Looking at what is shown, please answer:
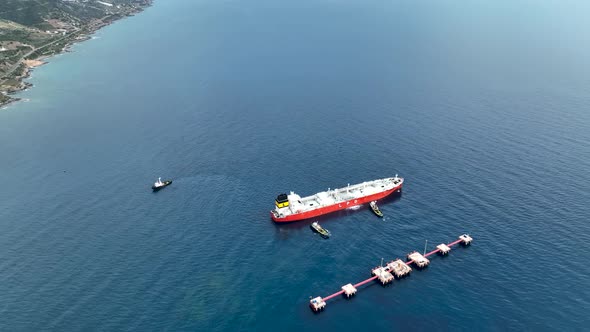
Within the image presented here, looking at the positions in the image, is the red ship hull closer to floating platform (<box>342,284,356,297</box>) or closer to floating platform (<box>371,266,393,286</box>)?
floating platform (<box>371,266,393,286</box>)

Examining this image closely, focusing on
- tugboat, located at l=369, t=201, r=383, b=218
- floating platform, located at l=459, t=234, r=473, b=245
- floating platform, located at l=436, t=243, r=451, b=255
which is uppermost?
floating platform, located at l=459, t=234, r=473, b=245

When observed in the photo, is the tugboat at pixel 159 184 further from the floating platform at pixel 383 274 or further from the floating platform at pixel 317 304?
the floating platform at pixel 383 274

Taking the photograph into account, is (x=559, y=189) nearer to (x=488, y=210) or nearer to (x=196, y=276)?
(x=488, y=210)

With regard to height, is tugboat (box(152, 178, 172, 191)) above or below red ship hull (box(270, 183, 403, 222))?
below

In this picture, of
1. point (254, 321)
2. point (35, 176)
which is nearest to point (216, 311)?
Answer: point (254, 321)

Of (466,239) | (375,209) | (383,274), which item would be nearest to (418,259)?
(383,274)

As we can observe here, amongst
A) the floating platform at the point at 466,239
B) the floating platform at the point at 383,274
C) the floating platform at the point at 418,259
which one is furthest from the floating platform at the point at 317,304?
the floating platform at the point at 466,239

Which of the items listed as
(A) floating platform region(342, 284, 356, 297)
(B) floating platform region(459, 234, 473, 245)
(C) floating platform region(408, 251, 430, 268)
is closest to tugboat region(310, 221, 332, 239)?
(A) floating platform region(342, 284, 356, 297)
